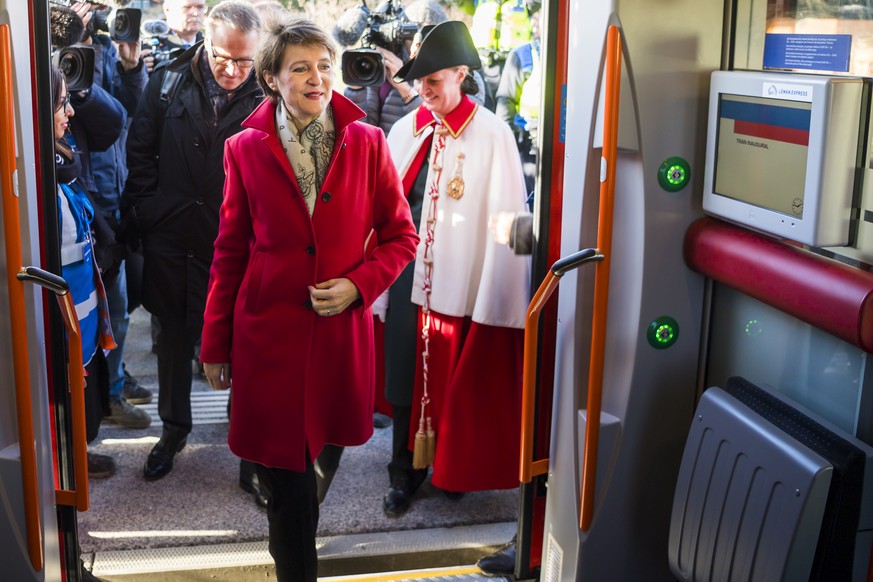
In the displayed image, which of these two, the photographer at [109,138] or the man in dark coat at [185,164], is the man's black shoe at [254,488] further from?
the photographer at [109,138]

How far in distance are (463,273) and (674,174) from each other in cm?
124

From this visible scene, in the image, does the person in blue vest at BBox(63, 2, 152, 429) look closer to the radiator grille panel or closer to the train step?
the train step

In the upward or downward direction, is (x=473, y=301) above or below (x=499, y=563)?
above

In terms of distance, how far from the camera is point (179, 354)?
4129 mm

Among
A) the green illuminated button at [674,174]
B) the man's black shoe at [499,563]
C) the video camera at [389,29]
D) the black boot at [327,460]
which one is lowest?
the man's black shoe at [499,563]

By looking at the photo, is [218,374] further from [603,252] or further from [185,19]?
[185,19]

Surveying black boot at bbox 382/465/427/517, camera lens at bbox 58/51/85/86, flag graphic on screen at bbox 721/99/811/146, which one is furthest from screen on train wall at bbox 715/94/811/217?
camera lens at bbox 58/51/85/86

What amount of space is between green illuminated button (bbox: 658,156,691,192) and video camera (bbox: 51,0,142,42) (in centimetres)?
256

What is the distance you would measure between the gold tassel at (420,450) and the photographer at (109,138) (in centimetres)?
105

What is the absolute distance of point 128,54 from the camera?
14.7ft

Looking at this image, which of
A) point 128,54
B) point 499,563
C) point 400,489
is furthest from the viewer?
point 128,54

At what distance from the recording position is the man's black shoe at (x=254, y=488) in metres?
3.85

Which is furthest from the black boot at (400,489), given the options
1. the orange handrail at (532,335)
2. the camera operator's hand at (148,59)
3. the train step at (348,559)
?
the camera operator's hand at (148,59)

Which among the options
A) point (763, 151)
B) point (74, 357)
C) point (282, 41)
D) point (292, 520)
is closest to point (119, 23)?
point (282, 41)
